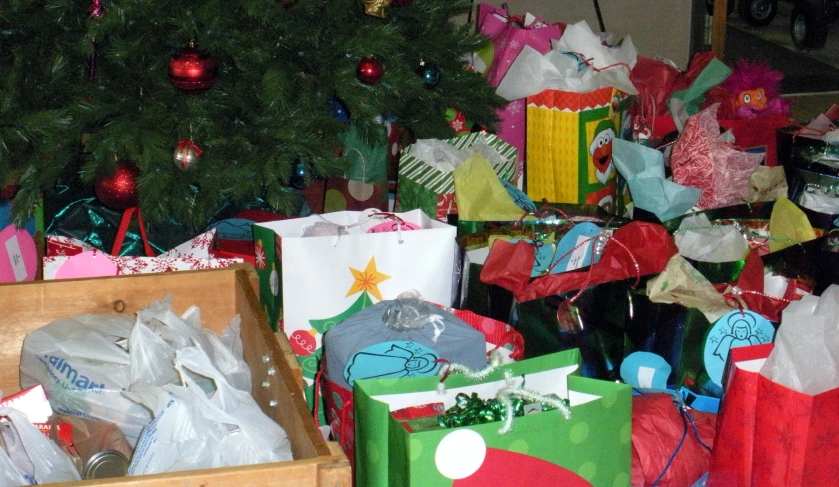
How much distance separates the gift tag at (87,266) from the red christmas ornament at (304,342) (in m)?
0.32

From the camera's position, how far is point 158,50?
1.54 m

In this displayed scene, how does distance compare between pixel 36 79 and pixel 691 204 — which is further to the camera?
pixel 691 204

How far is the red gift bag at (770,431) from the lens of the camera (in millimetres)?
1053

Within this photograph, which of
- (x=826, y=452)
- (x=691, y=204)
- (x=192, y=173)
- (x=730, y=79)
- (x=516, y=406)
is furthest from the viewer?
(x=730, y=79)

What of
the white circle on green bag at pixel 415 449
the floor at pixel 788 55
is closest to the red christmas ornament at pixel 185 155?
the white circle on green bag at pixel 415 449

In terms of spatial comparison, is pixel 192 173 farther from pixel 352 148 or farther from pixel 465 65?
pixel 465 65

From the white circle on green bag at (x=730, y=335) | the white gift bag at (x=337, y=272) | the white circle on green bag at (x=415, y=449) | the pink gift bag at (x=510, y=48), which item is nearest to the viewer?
the white circle on green bag at (x=415, y=449)

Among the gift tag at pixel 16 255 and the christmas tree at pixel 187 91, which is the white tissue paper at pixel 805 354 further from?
the gift tag at pixel 16 255

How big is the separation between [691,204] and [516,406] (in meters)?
0.97

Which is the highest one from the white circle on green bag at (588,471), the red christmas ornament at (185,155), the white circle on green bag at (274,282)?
the red christmas ornament at (185,155)

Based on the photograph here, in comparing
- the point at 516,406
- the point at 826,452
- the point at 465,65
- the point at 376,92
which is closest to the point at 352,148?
the point at 376,92

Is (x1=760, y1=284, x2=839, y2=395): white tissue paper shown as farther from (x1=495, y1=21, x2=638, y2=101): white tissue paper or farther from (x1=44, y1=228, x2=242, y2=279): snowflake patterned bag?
(x1=495, y1=21, x2=638, y2=101): white tissue paper

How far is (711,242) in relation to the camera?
1.56 meters

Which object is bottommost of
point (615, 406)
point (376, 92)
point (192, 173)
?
point (615, 406)
